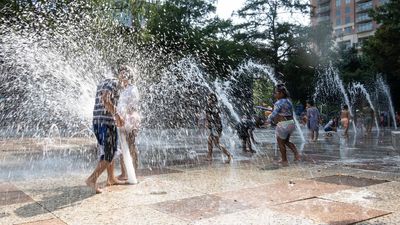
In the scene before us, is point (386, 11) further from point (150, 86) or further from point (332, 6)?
point (332, 6)

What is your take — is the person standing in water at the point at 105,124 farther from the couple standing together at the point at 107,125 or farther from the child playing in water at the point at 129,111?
the child playing in water at the point at 129,111

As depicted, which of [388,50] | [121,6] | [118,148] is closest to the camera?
[118,148]

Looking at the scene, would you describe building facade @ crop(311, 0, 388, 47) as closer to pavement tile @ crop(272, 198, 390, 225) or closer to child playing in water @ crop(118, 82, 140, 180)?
child playing in water @ crop(118, 82, 140, 180)

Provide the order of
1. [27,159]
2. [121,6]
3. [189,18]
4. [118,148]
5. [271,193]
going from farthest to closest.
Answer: [189,18] → [121,6] → [27,159] → [118,148] → [271,193]

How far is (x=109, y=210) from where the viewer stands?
4.35 meters

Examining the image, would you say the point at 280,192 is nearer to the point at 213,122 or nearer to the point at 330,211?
the point at 330,211

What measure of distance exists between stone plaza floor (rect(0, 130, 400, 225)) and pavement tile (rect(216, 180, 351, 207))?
11 mm

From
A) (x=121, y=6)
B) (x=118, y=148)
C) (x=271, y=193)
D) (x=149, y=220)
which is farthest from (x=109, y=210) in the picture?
(x=121, y=6)

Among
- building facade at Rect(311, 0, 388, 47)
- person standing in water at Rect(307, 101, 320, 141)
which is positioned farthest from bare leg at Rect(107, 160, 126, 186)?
building facade at Rect(311, 0, 388, 47)

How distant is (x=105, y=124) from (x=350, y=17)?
299 feet

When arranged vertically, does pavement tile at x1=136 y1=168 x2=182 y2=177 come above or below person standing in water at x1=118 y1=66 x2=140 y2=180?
below

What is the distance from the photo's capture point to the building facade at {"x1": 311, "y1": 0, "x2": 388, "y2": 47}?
271 ft

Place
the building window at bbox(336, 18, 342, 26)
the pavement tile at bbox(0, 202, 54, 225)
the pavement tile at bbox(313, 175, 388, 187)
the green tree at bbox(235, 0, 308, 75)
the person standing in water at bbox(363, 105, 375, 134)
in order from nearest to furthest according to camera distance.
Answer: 1. the pavement tile at bbox(0, 202, 54, 225)
2. the pavement tile at bbox(313, 175, 388, 187)
3. the person standing in water at bbox(363, 105, 375, 134)
4. the green tree at bbox(235, 0, 308, 75)
5. the building window at bbox(336, 18, 342, 26)

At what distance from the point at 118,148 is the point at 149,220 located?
1927mm
